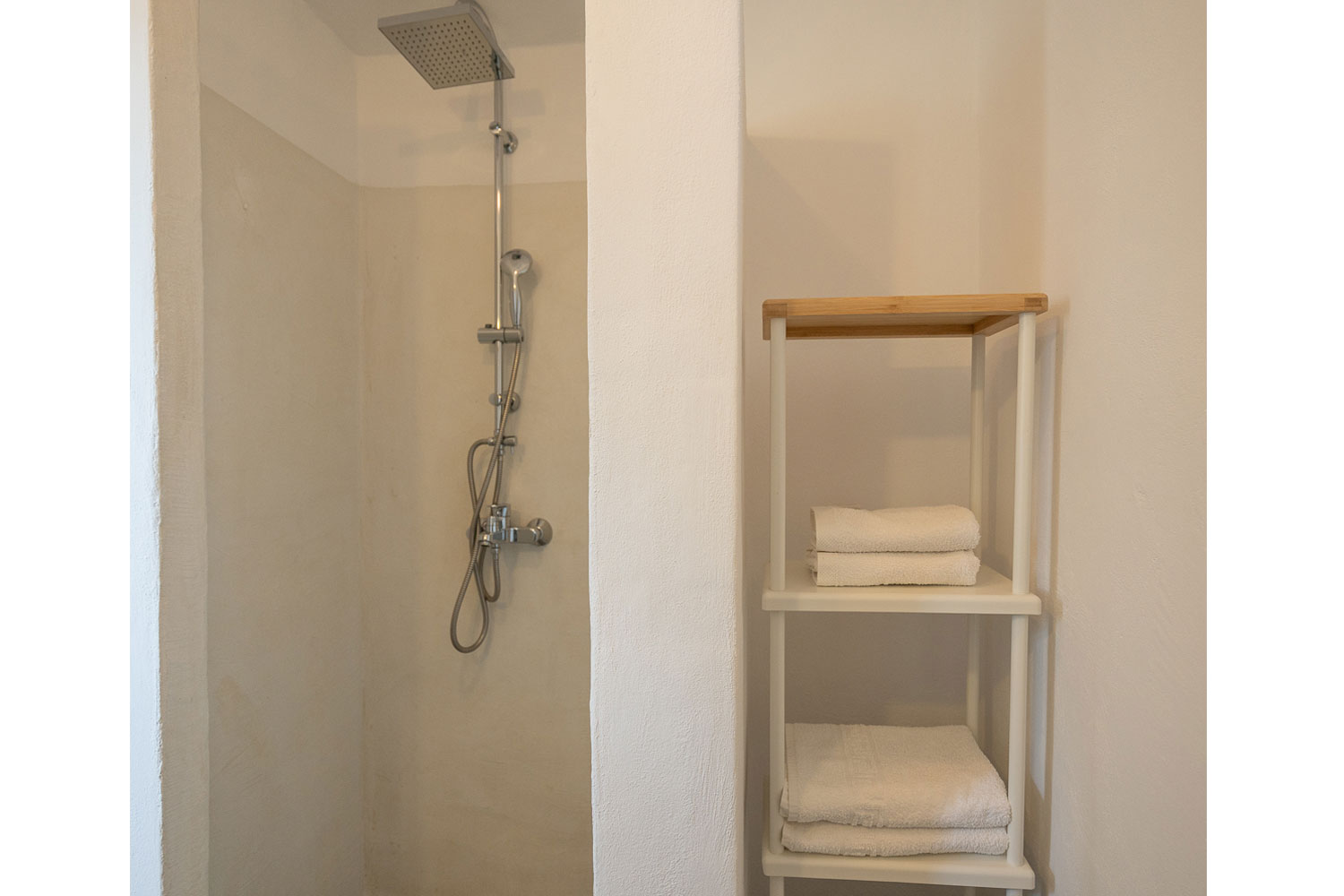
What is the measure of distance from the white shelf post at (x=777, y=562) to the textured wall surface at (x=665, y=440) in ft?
0.65

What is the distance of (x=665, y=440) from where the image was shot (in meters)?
0.77

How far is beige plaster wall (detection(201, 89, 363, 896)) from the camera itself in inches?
48.5

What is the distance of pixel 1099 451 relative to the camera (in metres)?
0.83

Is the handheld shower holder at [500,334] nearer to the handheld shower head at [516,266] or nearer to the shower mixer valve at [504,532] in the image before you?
the handheld shower head at [516,266]

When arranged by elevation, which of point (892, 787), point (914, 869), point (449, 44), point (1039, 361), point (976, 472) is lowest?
point (914, 869)

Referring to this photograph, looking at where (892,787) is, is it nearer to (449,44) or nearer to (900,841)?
(900,841)

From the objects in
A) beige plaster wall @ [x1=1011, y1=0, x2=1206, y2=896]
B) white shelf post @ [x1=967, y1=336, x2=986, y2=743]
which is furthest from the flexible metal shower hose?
beige plaster wall @ [x1=1011, y1=0, x2=1206, y2=896]

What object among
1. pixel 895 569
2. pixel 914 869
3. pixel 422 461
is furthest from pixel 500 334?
pixel 914 869

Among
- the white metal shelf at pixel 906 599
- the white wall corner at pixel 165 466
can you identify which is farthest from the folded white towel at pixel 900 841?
the white wall corner at pixel 165 466

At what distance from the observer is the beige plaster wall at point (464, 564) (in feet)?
5.20

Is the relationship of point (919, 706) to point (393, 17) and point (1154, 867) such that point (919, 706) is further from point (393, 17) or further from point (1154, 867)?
point (393, 17)

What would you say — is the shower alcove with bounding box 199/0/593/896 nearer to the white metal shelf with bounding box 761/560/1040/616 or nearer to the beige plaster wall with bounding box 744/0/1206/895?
the beige plaster wall with bounding box 744/0/1206/895

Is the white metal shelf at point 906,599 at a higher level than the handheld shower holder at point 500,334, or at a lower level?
lower

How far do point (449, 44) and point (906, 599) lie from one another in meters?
1.33
